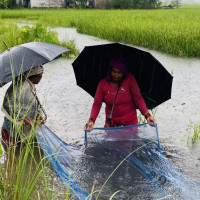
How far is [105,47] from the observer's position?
2.89 metres

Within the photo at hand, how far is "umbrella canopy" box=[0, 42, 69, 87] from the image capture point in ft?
7.79

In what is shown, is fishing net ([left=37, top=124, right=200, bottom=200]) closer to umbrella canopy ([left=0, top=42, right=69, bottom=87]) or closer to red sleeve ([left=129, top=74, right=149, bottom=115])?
red sleeve ([left=129, top=74, right=149, bottom=115])

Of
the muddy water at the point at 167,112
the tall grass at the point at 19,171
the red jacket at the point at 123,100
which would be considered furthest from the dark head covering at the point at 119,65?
the tall grass at the point at 19,171

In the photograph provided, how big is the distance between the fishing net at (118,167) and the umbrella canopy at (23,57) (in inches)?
18.9

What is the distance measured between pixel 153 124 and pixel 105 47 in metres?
0.78

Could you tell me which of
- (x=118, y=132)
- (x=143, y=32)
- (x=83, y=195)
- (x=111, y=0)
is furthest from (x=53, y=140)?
(x=111, y=0)

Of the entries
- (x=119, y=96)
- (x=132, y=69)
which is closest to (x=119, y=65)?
(x=119, y=96)

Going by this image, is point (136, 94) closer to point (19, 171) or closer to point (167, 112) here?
point (19, 171)

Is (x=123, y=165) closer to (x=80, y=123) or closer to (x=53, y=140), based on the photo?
(x=53, y=140)

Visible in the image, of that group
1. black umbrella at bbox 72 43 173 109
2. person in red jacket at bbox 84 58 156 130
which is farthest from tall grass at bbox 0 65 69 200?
black umbrella at bbox 72 43 173 109

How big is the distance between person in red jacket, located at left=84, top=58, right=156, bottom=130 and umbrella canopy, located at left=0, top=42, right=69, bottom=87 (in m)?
0.47

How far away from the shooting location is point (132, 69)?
301cm

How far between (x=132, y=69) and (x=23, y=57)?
1019mm

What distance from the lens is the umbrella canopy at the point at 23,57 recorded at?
7.79 ft
